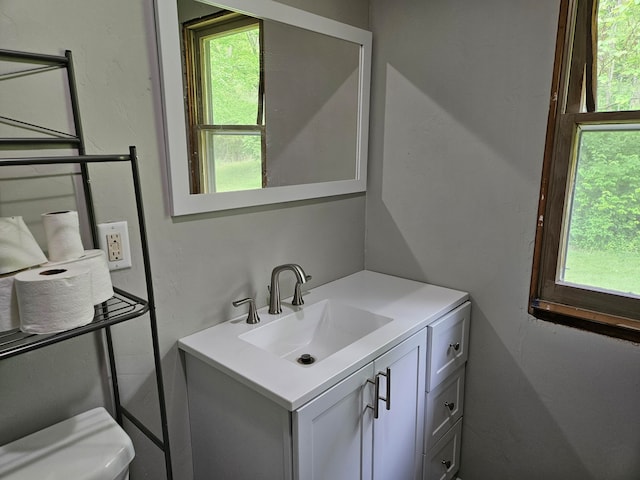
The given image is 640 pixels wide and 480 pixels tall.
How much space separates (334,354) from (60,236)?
0.74 meters

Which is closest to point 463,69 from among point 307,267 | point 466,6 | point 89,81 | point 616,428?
point 466,6

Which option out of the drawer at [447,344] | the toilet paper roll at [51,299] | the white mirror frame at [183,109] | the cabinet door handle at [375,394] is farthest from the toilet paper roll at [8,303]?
the drawer at [447,344]

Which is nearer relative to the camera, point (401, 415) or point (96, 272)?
point (96, 272)

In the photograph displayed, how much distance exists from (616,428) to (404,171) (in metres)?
1.15

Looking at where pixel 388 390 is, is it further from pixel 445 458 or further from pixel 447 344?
pixel 445 458

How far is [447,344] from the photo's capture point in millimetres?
1607

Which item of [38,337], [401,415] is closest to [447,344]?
[401,415]

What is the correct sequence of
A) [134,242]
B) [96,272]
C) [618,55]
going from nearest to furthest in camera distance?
[96,272], [134,242], [618,55]

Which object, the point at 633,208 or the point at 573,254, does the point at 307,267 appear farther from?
the point at 633,208

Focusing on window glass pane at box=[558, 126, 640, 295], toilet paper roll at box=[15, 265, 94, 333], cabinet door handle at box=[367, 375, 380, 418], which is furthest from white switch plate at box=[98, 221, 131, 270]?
window glass pane at box=[558, 126, 640, 295]

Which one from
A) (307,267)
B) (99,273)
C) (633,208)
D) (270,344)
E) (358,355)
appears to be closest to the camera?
(99,273)

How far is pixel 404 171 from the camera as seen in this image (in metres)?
1.81

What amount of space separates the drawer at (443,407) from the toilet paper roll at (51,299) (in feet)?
3.83

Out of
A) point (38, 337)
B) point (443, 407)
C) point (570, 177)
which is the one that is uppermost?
point (570, 177)
